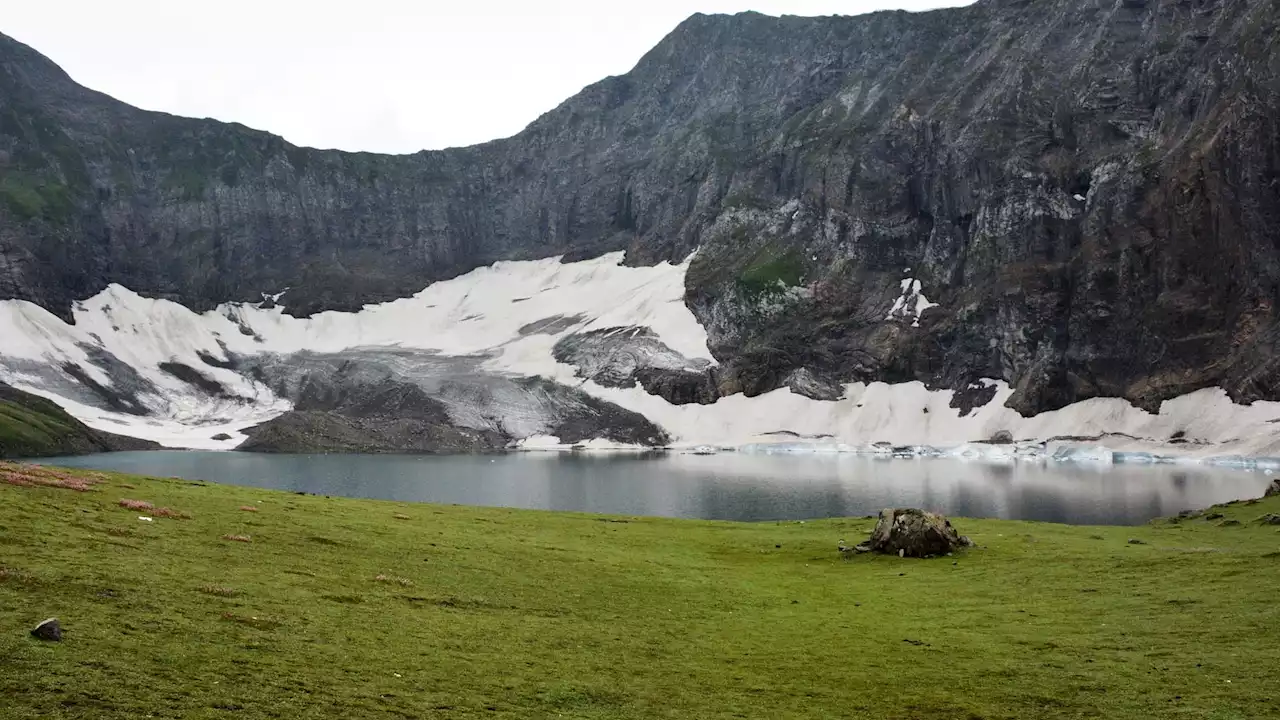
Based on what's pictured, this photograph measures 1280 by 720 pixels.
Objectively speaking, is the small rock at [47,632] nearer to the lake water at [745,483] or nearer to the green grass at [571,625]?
the green grass at [571,625]

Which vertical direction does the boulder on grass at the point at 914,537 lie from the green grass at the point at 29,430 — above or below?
below

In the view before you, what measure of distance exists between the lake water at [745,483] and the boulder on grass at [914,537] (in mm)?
35275

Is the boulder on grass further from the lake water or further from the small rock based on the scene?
the lake water

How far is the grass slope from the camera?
155 m

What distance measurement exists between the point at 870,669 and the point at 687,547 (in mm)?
22430

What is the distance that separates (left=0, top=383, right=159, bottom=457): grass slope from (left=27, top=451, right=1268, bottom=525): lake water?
10.8 m

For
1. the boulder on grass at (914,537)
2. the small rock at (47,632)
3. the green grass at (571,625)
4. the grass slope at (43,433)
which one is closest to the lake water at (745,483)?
the grass slope at (43,433)

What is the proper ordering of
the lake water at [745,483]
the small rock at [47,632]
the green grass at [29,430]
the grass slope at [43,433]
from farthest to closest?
the grass slope at [43,433], the green grass at [29,430], the lake water at [745,483], the small rock at [47,632]

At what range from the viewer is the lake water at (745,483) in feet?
269

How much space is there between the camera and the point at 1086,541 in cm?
4309

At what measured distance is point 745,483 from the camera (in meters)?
111

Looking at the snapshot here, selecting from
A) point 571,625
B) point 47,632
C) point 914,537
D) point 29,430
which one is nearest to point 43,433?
point 29,430

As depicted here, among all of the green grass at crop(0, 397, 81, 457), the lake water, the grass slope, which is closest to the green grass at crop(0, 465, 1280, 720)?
the lake water

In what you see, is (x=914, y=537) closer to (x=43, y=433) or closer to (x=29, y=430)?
(x=29, y=430)
